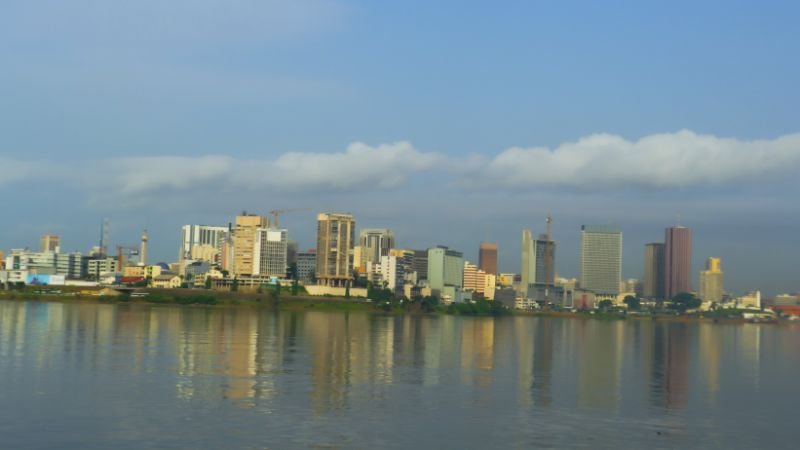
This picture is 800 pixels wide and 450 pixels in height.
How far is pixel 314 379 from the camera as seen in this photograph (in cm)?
3566

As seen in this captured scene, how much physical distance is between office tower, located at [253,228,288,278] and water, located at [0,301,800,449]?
138 m

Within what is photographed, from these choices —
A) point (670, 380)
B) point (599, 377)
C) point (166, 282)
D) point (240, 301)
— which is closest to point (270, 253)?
point (166, 282)

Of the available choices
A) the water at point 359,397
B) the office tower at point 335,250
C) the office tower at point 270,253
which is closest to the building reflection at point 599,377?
the water at point 359,397

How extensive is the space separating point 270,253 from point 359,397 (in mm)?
165199

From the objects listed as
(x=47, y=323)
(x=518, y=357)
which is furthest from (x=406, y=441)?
(x=47, y=323)

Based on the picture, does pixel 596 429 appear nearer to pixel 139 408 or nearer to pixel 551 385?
pixel 551 385

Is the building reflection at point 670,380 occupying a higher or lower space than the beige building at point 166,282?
lower

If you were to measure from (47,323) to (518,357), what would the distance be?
3652 cm

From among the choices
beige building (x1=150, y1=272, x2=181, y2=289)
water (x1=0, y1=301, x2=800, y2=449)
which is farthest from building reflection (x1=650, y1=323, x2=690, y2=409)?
beige building (x1=150, y1=272, x2=181, y2=289)

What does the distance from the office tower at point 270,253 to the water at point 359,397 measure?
137985mm

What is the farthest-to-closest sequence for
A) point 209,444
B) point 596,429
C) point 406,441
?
point 596,429 < point 406,441 < point 209,444

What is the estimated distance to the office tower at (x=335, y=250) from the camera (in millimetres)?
187125

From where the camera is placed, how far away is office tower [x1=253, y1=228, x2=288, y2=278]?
634 ft

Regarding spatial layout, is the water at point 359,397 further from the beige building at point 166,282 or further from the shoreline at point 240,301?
the beige building at point 166,282
